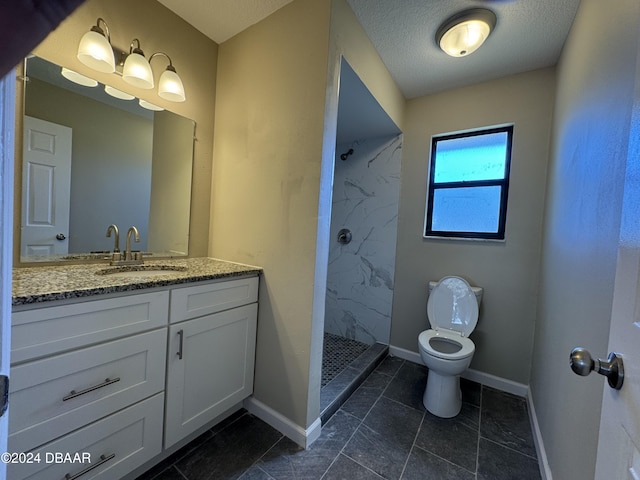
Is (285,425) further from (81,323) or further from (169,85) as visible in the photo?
(169,85)

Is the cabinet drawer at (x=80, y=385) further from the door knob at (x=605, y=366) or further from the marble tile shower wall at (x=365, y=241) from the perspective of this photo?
the marble tile shower wall at (x=365, y=241)

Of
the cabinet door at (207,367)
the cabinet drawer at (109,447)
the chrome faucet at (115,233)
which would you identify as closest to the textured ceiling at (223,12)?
the chrome faucet at (115,233)

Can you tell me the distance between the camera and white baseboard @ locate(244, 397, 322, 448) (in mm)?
1378

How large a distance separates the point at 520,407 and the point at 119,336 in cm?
241

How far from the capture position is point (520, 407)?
1.77 meters

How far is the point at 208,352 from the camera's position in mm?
1323

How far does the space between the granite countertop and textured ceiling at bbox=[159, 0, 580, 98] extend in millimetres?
1507

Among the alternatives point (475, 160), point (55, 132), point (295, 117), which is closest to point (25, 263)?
point (55, 132)

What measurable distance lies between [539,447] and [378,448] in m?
0.85

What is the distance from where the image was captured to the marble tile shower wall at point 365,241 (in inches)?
95.0

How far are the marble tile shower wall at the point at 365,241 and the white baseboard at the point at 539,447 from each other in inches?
42.6

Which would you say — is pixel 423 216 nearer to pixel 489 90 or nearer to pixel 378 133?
pixel 378 133

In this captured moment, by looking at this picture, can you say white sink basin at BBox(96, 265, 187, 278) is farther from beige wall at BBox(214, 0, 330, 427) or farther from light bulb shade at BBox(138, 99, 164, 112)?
light bulb shade at BBox(138, 99, 164, 112)

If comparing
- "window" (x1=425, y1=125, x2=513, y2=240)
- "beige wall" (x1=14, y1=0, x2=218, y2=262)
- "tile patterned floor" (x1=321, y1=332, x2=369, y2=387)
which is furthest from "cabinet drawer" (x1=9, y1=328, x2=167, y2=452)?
"window" (x1=425, y1=125, x2=513, y2=240)
